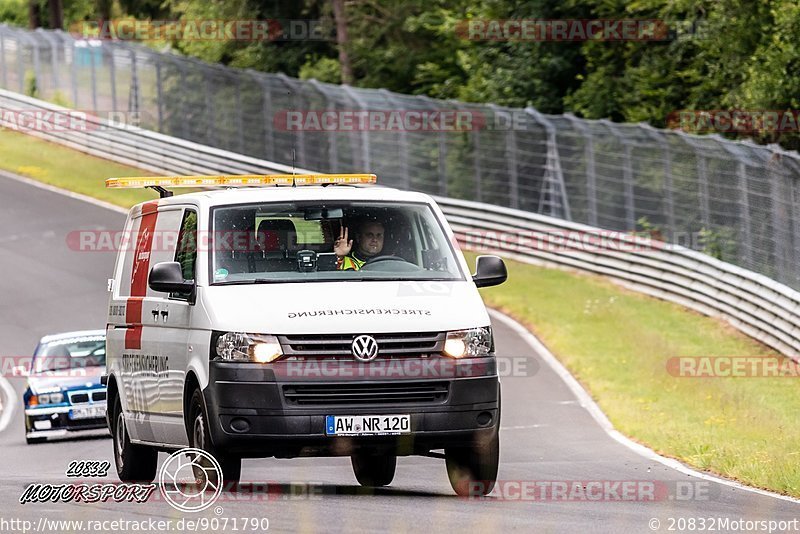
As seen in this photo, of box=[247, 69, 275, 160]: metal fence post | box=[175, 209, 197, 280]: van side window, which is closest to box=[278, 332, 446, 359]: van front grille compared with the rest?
box=[175, 209, 197, 280]: van side window

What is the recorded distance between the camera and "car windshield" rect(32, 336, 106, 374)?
2183 cm

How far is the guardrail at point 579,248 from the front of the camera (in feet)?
81.1

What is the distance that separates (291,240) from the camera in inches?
439

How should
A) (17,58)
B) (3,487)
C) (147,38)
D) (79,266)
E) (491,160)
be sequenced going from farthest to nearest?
(147,38)
(17,58)
(491,160)
(79,266)
(3,487)

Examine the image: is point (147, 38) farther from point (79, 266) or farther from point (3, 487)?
point (3, 487)

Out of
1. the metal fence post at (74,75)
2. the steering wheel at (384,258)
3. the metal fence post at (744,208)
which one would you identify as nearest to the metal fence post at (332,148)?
the metal fence post at (74,75)

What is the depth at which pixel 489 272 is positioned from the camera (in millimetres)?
11156

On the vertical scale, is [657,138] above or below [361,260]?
below

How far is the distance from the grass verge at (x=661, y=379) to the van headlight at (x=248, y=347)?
3853mm

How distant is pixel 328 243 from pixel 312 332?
1.16m

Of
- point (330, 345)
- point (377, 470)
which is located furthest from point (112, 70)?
point (330, 345)

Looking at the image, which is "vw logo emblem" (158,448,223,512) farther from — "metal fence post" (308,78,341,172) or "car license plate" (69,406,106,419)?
"metal fence post" (308,78,341,172)

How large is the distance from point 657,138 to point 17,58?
2763 cm

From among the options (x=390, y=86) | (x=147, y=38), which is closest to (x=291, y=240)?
(x=390, y=86)
